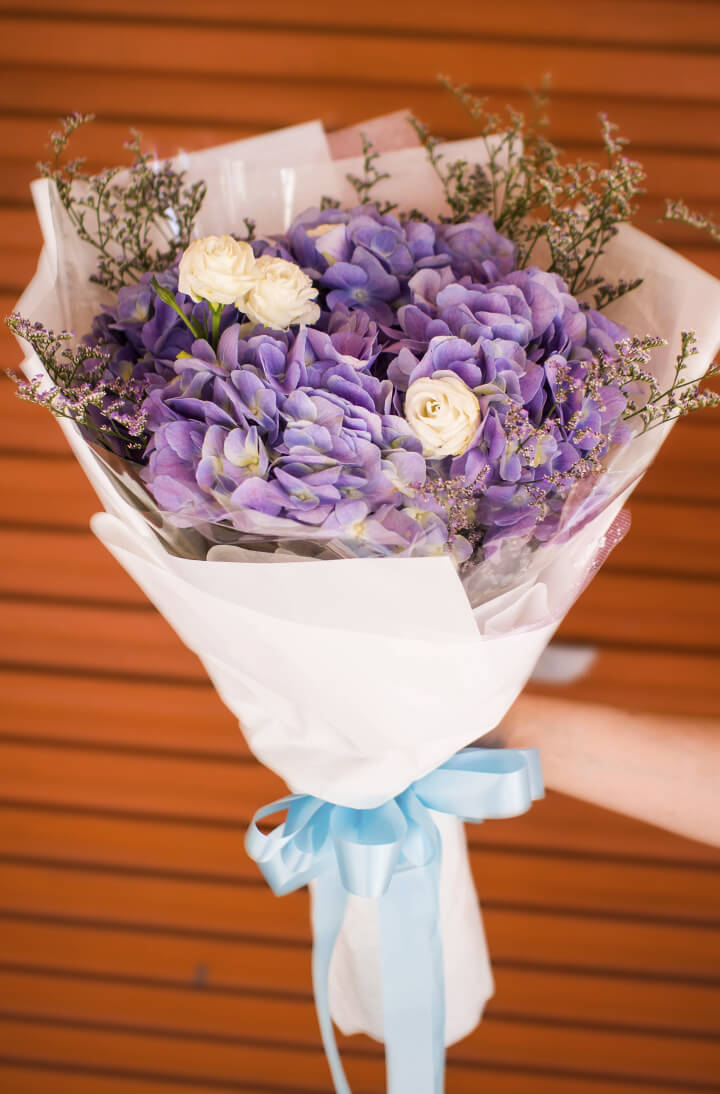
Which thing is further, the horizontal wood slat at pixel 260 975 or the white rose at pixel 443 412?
the horizontal wood slat at pixel 260 975

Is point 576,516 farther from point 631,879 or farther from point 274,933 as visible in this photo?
point 274,933

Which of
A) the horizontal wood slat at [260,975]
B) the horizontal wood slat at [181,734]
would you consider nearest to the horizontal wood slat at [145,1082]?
the horizontal wood slat at [260,975]

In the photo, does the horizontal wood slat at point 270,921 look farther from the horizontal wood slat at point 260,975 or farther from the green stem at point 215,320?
Answer: the green stem at point 215,320

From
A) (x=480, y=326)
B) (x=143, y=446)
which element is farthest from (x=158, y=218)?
(x=480, y=326)

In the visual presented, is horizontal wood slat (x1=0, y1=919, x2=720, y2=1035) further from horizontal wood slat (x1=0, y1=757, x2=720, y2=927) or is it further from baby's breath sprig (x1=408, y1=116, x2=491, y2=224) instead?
baby's breath sprig (x1=408, y1=116, x2=491, y2=224)

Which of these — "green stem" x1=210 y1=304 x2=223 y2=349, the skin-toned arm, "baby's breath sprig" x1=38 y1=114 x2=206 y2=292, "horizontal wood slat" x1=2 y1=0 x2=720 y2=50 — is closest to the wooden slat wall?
"horizontal wood slat" x1=2 y1=0 x2=720 y2=50
